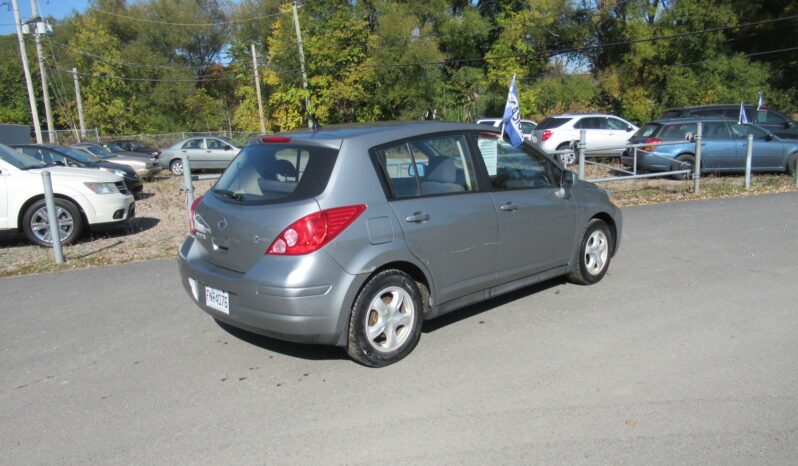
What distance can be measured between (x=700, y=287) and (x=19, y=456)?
5.98 meters

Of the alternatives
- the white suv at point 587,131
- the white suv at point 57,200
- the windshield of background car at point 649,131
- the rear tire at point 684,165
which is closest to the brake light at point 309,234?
the white suv at point 57,200

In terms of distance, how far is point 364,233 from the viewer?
424cm

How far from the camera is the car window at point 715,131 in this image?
15797mm

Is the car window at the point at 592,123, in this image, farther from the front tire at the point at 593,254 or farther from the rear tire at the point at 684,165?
the front tire at the point at 593,254

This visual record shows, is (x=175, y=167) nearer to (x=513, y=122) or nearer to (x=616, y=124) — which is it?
(x=616, y=124)

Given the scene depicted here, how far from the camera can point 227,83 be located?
5969 centimetres

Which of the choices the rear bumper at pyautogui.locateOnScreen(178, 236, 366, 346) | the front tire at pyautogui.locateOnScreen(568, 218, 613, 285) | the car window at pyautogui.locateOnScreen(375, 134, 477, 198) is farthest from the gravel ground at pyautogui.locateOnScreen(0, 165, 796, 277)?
the front tire at pyautogui.locateOnScreen(568, 218, 613, 285)

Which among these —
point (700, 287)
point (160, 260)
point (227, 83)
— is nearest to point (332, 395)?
point (700, 287)

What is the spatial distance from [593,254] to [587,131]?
1456cm

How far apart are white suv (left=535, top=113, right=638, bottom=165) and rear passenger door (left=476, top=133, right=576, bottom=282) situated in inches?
545

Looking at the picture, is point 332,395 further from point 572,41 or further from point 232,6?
point 232,6

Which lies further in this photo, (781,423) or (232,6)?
(232,6)

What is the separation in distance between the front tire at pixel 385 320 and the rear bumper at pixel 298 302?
11cm

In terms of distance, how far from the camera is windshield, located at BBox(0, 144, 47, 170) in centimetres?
923
